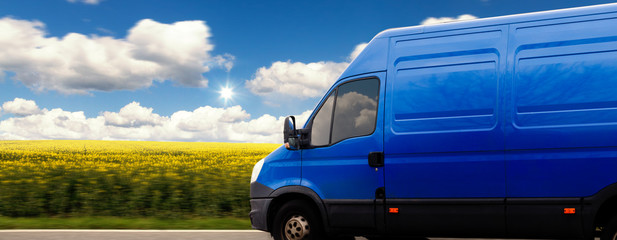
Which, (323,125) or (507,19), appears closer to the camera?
(507,19)

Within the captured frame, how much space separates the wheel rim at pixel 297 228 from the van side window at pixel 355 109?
3.12ft

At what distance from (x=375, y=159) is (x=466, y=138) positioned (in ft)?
3.01

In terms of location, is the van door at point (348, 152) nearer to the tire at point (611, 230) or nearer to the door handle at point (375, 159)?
the door handle at point (375, 159)

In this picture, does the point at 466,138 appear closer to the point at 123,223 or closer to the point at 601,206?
the point at 601,206

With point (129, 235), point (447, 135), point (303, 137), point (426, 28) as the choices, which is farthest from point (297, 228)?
point (129, 235)

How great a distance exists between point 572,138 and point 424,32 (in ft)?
5.77

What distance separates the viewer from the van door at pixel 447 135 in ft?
17.4

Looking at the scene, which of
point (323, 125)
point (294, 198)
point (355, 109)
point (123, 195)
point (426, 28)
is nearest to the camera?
point (426, 28)

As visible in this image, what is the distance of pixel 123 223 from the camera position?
9.26 meters

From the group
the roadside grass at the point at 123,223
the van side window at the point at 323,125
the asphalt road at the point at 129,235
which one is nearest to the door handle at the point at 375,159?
the van side window at the point at 323,125

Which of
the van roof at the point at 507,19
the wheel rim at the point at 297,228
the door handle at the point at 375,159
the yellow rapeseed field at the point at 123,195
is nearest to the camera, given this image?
the van roof at the point at 507,19

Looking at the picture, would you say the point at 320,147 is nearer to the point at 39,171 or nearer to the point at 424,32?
the point at 424,32

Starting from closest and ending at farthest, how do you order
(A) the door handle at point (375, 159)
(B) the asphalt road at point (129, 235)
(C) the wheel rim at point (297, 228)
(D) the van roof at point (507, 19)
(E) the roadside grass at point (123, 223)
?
(D) the van roof at point (507, 19) < (A) the door handle at point (375, 159) < (C) the wheel rim at point (297, 228) < (B) the asphalt road at point (129, 235) < (E) the roadside grass at point (123, 223)

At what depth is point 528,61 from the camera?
526 cm
